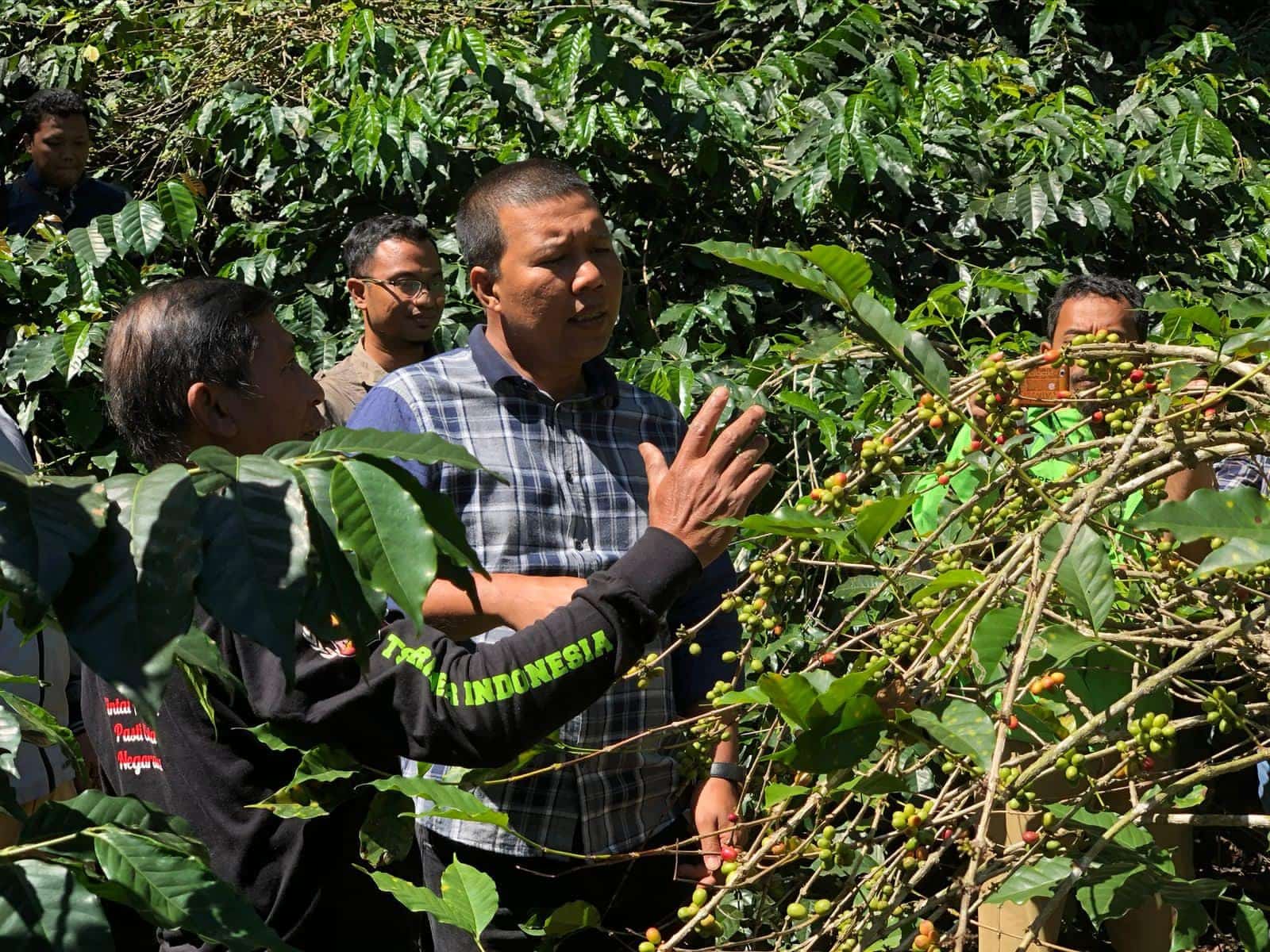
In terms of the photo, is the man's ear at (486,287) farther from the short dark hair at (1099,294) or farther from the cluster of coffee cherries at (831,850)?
the short dark hair at (1099,294)

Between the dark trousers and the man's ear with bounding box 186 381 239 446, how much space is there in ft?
2.39

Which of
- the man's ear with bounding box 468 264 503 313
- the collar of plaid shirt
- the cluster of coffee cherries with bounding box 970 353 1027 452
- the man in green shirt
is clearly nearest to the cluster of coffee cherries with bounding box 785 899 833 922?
the cluster of coffee cherries with bounding box 970 353 1027 452

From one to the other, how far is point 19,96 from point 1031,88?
177 inches

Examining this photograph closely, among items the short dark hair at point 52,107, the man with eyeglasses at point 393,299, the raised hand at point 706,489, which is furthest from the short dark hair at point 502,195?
the short dark hair at point 52,107

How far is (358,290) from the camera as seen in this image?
4109 mm

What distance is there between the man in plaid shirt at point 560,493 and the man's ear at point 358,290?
4.83ft

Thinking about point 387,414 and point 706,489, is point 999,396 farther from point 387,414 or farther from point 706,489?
point 387,414

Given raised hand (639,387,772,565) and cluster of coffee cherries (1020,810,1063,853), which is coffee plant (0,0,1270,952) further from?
raised hand (639,387,772,565)

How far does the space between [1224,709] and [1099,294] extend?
2139mm

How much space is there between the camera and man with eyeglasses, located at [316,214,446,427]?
398 cm

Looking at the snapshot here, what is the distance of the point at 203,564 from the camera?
1.01 metres

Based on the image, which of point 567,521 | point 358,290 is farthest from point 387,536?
point 358,290

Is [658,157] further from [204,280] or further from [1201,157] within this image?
[204,280]

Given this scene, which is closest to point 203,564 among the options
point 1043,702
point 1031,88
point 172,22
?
point 1043,702
